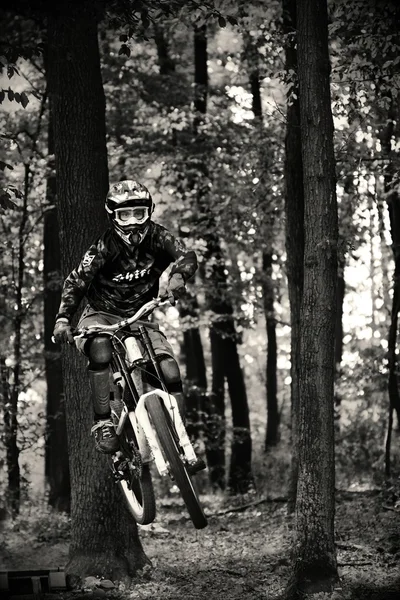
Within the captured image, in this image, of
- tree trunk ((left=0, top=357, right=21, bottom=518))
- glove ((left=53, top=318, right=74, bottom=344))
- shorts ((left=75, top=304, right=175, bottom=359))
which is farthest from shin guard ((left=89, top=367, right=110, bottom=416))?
tree trunk ((left=0, top=357, right=21, bottom=518))

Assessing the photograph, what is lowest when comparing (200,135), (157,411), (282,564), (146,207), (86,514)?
(282,564)

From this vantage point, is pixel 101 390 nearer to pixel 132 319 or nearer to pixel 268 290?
pixel 132 319

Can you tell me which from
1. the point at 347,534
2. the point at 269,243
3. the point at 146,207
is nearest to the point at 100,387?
the point at 146,207

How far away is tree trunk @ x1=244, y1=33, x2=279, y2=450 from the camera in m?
16.5

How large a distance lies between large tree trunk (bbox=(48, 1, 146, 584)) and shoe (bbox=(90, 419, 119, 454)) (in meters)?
2.07

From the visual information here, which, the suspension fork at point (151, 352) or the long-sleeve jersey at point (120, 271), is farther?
the long-sleeve jersey at point (120, 271)

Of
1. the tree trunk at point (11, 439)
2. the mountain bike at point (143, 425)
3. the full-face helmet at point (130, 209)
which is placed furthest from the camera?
the tree trunk at point (11, 439)

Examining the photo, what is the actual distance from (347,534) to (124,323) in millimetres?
5138

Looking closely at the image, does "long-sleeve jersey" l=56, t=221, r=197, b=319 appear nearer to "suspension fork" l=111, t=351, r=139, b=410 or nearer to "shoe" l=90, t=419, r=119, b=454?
"suspension fork" l=111, t=351, r=139, b=410

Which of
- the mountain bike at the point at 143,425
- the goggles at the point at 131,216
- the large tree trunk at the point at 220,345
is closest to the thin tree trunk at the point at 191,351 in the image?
the large tree trunk at the point at 220,345

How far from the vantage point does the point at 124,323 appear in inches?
274

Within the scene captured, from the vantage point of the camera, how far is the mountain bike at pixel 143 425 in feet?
20.8

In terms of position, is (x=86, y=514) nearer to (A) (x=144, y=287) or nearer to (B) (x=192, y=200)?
(A) (x=144, y=287)

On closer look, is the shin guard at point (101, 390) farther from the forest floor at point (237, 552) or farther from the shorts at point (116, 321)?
the forest floor at point (237, 552)
